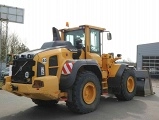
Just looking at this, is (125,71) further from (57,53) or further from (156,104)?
(57,53)

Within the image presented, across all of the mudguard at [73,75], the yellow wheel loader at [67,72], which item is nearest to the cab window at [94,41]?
the yellow wheel loader at [67,72]

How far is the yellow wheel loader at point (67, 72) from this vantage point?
24.4ft

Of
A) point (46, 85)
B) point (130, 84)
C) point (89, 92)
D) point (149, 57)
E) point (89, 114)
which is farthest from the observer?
point (149, 57)

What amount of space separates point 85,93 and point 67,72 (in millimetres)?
978

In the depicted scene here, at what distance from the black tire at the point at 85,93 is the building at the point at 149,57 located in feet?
94.9

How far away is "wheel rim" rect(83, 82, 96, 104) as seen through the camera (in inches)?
324

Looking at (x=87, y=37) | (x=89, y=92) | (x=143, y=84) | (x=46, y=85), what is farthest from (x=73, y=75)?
(x=143, y=84)

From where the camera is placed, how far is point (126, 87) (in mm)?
10477

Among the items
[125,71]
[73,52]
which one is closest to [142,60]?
[125,71]

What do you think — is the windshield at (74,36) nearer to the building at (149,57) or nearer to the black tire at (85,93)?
the black tire at (85,93)

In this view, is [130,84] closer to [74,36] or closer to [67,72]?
[74,36]

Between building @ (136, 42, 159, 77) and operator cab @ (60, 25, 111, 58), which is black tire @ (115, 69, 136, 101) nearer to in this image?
operator cab @ (60, 25, 111, 58)

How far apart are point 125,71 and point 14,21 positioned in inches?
733

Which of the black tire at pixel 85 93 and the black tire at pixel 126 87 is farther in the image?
the black tire at pixel 126 87
